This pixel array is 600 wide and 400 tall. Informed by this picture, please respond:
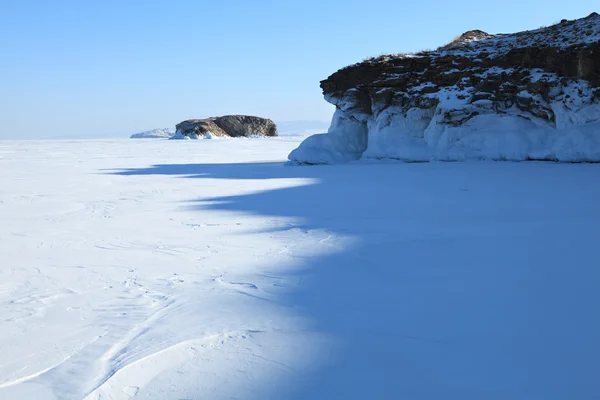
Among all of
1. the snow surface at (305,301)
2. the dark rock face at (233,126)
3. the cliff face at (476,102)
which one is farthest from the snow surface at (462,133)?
the dark rock face at (233,126)

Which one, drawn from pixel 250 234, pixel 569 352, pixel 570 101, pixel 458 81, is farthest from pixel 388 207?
pixel 458 81

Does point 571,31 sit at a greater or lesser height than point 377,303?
greater

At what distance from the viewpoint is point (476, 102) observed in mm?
10445

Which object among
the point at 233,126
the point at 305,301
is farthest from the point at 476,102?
the point at 233,126

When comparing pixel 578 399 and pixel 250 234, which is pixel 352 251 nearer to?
pixel 250 234

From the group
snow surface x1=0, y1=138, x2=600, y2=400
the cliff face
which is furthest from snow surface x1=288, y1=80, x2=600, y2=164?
snow surface x1=0, y1=138, x2=600, y2=400

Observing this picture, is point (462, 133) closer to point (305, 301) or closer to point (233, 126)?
point (305, 301)

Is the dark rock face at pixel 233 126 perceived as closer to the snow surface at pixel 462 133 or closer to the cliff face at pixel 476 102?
the snow surface at pixel 462 133

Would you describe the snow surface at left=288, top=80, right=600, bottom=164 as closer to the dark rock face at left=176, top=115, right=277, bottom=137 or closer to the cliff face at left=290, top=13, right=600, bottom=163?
the cliff face at left=290, top=13, right=600, bottom=163

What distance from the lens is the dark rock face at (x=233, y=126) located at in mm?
31891

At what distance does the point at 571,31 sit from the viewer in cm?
1070

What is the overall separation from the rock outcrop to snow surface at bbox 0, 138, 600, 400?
26.9 m

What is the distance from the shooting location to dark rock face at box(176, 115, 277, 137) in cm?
3189

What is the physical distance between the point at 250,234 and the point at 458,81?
337 inches
